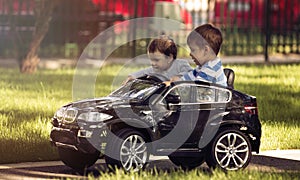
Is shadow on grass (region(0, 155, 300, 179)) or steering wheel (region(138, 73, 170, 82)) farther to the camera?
steering wheel (region(138, 73, 170, 82))

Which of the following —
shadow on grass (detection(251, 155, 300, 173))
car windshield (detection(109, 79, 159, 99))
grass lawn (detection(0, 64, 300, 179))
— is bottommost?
shadow on grass (detection(251, 155, 300, 173))

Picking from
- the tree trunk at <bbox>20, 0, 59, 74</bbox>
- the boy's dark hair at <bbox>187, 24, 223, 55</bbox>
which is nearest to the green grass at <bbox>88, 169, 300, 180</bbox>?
the boy's dark hair at <bbox>187, 24, 223, 55</bbox>

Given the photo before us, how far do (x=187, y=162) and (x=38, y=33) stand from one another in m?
10.2

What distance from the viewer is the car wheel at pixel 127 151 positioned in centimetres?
893

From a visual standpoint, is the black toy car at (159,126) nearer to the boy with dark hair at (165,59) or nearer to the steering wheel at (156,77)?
the steering wheel at (156,77)

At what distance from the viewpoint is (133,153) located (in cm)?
905

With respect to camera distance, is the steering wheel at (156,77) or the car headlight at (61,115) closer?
the car headlight at (61,115)

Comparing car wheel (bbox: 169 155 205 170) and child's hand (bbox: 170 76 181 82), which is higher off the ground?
child's hand (bbox: 170 76 181 82)

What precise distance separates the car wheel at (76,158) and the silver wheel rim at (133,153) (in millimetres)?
668

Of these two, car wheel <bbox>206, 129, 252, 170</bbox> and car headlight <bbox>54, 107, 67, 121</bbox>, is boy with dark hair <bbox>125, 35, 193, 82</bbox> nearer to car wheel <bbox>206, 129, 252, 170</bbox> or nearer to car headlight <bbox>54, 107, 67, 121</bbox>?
car wheel <bbox>206, 129, 252, 170</bbox>

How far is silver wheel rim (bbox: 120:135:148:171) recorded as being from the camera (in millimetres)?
9000

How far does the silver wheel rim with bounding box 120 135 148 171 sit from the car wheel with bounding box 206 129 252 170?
2.28 ft

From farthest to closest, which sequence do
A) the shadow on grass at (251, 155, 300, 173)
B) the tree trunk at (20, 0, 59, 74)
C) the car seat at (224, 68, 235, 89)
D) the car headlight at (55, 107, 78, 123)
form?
the tree trunk at (20, 0, 59, 74) < the car seat at (224, 68, 235, 89) < the shadow on grass at (251, 155, 300, 173) < the car headlight at (55, 107, 78, 123)

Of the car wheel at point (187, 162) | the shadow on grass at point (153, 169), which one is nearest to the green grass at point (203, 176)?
the shadow on grass at point (153, 169)
